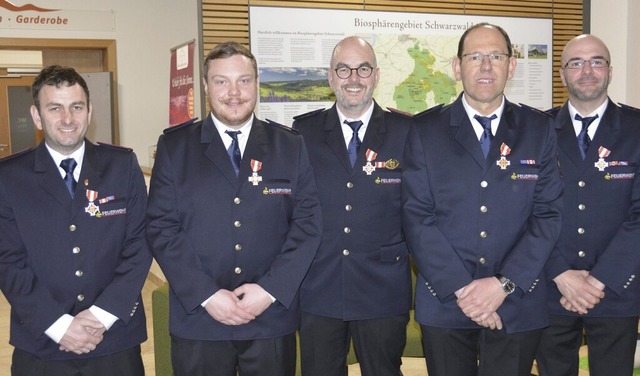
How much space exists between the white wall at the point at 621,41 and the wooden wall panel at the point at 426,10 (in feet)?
0.82

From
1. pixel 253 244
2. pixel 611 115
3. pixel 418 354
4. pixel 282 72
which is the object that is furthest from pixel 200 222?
pixel 282 72

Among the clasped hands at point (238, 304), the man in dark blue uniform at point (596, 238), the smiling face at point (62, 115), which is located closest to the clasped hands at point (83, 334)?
the clasped hands at point (238, 304)

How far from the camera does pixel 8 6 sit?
814 centimetres

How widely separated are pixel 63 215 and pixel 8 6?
6.71 metres

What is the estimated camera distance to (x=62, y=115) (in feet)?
7.98

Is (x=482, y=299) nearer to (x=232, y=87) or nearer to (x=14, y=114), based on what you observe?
(x=232, y=87)

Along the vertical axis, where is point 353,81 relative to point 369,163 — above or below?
above

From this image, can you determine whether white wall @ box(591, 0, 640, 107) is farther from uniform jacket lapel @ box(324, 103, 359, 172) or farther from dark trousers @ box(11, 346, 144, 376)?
dark trousers @ box(11, 346, 144, 376)

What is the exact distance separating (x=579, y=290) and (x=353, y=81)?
4.04 ft

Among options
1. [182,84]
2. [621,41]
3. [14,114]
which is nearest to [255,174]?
[182,84]

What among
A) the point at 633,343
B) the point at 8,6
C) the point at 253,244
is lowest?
the point at 633,343

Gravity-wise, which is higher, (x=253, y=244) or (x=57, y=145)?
(x=57, y=145)

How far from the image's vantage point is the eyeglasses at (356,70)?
2841mm

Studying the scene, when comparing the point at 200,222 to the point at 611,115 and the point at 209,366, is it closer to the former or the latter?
the point at 209,366
